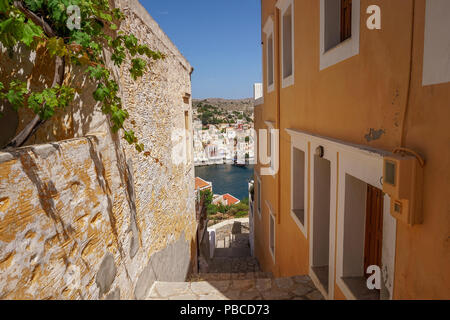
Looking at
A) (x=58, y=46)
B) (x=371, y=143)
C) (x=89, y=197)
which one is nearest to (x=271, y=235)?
(x=371, y=143)

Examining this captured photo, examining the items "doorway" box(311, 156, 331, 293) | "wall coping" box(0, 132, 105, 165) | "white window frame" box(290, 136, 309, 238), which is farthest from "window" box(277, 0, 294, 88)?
"wall coping" box(0, 132, 105, 165)

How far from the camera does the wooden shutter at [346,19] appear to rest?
3.38 meters

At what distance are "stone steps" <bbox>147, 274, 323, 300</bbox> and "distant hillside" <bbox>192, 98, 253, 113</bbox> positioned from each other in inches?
4035

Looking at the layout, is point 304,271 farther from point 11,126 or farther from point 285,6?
point 285,6

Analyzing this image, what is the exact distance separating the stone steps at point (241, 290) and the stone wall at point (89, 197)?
33cm

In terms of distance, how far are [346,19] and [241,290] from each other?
409 cm

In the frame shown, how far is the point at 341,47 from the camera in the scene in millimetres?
3012

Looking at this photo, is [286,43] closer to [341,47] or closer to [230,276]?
[341,47]

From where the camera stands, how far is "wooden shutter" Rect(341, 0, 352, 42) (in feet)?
11.1

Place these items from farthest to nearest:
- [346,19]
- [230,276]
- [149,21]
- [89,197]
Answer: [230,276], [149,21], [346,19], [89,197]
